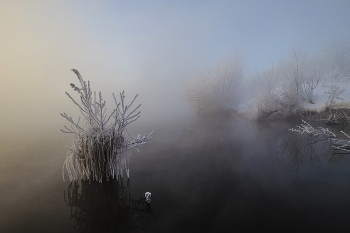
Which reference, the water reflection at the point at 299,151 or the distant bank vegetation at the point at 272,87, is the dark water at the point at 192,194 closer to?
the water reflection at the point at 299,151

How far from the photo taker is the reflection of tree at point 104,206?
5.13ft

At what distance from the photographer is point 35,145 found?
4105mm

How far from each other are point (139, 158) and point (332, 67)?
49.9ft

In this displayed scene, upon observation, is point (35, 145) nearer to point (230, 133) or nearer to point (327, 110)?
point (230, 133)

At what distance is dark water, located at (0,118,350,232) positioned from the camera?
157cm

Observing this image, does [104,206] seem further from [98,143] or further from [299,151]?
[299,151]

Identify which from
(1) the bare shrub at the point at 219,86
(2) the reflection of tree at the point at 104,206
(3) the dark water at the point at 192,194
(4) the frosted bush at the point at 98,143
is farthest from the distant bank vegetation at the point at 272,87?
(2) the reflection of tree at the point at 104,206

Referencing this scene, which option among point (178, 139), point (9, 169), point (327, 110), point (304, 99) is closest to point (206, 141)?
point (178, 139)

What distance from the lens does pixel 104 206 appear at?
6.00 ft

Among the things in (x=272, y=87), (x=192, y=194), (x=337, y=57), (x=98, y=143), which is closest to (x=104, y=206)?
(x=98, y=143)

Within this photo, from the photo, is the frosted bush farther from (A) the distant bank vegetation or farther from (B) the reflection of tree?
(A) the distant bank vegetation

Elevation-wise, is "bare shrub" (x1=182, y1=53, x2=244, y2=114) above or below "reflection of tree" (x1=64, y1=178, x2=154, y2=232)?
above

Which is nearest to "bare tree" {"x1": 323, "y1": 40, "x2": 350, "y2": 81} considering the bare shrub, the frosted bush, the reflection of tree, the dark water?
the bare shrub

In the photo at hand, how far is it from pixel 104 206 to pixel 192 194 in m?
1.00
